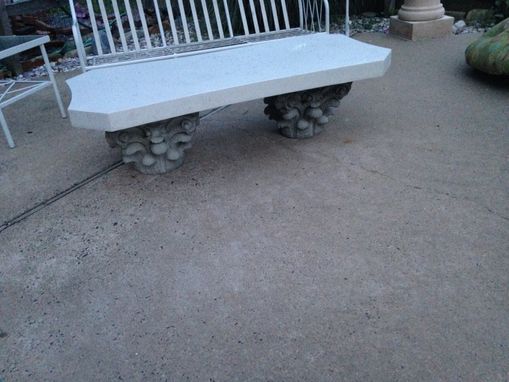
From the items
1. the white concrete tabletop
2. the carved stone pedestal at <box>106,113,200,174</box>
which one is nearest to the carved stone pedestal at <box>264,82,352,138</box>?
the white concrete tabletop

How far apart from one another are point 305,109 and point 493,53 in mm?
1867

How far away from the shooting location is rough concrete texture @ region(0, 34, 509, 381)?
151 cm

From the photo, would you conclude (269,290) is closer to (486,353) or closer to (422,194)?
(486,353)

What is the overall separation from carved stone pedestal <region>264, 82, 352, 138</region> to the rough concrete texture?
97 mm

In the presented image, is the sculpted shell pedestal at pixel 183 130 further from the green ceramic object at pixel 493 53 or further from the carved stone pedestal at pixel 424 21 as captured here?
the carved stone pedestal at pixel 424 21

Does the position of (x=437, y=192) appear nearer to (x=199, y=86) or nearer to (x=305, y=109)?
(x=305, y=109)

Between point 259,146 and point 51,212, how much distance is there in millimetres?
1336

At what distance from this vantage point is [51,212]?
2367 millimetres

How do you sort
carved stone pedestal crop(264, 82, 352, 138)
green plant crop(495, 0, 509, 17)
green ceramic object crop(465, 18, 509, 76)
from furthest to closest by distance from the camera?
green plant crop(495, 0, 509, 17) < green ceramic object crop(465, 18, 509, 76) < carved stone pedestal crop(264, 82, 352, 138)

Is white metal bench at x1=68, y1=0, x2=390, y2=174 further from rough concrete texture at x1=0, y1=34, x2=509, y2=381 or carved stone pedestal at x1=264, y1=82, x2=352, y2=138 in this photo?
rough concrete texture at x1=0, y1=34, x2=509, y2=381

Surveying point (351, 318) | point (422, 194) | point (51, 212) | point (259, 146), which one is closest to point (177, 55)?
point (259, 146)

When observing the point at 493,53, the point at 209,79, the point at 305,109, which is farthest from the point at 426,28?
the point at 209,79

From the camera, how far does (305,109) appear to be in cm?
277

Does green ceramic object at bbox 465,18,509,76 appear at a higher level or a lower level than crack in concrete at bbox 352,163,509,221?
higher
